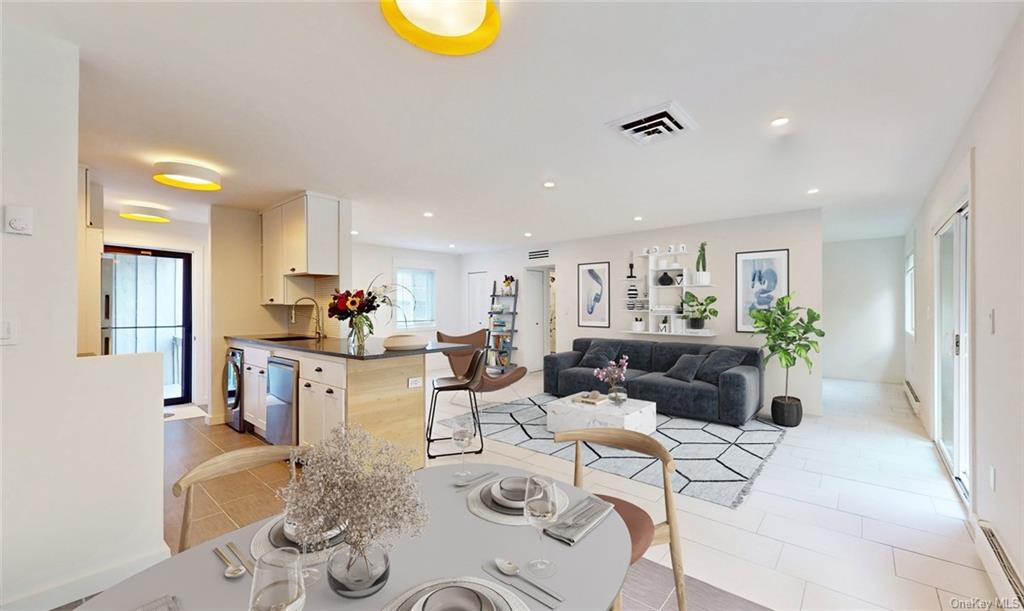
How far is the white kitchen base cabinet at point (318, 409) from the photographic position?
10.3 ft

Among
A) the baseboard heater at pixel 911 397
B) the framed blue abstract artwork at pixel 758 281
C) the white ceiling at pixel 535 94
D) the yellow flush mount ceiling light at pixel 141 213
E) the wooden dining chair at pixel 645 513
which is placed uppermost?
the white ceiling at pixel 535 94

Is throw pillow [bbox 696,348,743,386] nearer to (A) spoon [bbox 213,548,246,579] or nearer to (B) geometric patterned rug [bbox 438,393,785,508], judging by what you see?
(B) geometric patterned rug [bbox 438,393,785,508]

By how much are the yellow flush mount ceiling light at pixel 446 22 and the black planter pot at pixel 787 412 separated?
4902 millimetres

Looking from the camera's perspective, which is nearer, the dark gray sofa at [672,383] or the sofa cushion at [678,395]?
the dark gray sofa at [672,383]

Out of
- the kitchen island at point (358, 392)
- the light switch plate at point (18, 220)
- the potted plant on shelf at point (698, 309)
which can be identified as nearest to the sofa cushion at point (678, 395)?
the potted plant on shelf at point (698, 309)

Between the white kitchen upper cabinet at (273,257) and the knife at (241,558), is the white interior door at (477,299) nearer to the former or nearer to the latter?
the white kitchen upper cabinet at (273,257)

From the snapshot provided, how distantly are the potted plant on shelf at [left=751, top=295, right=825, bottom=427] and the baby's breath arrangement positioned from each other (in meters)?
4.99

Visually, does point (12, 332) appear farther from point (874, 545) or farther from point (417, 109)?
point (874, 545)

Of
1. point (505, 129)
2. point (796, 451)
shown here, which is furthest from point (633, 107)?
point (796, 451)

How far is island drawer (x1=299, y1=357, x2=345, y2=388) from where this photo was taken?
3.12 meters

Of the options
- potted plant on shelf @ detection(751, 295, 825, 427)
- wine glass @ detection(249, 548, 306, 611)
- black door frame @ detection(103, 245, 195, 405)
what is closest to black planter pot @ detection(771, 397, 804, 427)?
potted plant on shelf @ detection(751, 295, 825, 427)

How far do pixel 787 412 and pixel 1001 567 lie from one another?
2.95m

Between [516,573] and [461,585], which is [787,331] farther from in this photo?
[461,585]

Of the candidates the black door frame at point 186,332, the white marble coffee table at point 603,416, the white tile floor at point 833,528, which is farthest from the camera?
the black door frame at point 186,332
